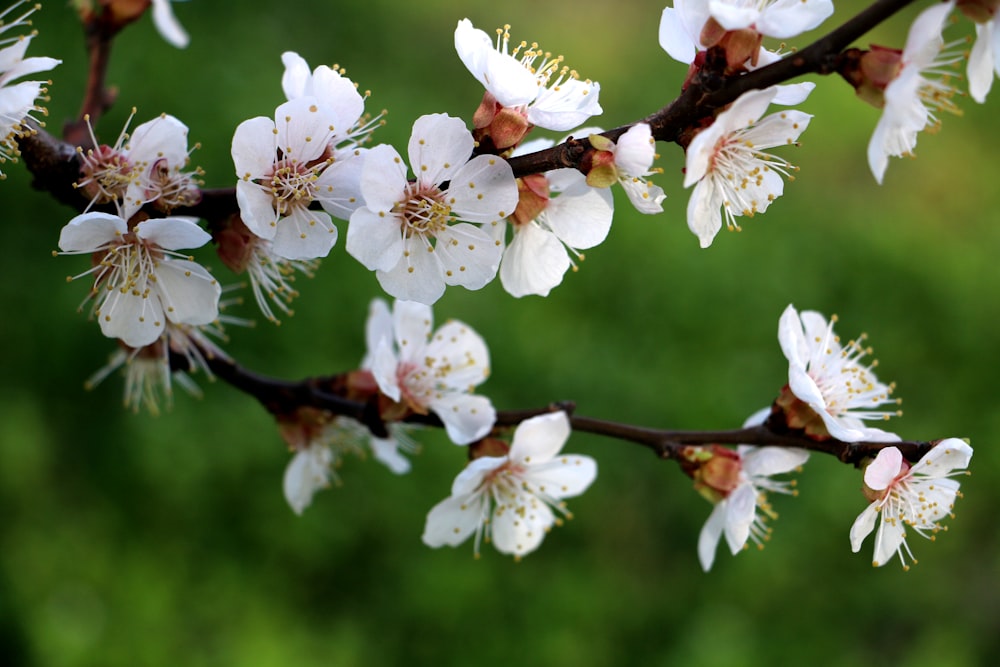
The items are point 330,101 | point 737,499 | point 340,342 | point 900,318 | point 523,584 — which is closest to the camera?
point 330,101

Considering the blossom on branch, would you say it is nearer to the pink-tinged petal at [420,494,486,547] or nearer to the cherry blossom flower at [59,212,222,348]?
the cherry blossom flower at [59,212,222,348]

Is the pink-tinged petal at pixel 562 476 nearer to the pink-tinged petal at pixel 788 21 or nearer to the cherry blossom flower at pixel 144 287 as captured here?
the cherry blossom flower at pixel 144 287

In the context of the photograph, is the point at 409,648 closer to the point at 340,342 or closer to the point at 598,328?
the point at 340,342

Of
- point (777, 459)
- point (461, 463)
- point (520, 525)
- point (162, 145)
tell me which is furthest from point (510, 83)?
point (461, 463)

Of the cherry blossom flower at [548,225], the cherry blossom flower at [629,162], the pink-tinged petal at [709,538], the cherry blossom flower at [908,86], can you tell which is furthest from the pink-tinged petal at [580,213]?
the pink-tinged petal at [709,538]

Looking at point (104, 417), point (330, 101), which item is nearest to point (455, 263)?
point (330, 101)

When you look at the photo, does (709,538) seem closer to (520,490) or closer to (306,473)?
(520,490)
